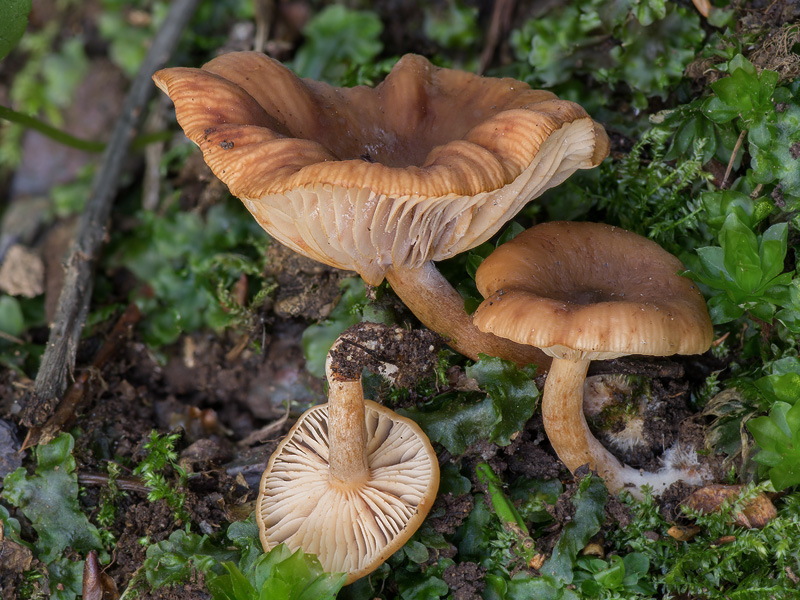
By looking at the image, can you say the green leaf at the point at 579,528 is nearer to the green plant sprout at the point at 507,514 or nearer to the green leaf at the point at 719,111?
the green plant sprout at the point at 507,514

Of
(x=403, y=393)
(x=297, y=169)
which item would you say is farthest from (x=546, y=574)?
(x=297, y=169)

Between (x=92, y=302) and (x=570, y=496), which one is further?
(x=92, y=302)

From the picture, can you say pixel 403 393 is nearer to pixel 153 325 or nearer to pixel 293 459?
pixel 293 459

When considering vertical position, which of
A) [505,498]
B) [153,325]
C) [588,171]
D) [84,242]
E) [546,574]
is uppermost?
[588,171]

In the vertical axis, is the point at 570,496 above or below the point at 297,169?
below

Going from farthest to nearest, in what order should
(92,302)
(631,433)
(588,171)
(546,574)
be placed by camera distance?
1. (92,302)
2. (588,171)
3. (631,433)
4. (546,574)

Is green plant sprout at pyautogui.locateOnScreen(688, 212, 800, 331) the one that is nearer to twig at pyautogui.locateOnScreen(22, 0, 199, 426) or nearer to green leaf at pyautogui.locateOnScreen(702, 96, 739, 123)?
green leaf at pyautogui.locateOnScreen(702, 96, 739, 123)

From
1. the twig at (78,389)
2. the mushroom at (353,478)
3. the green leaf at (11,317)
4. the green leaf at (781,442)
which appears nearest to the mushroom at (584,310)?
the green leaf at (781,442)

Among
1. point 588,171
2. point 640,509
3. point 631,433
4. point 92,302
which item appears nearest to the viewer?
point 640,509
